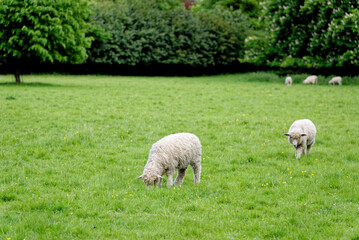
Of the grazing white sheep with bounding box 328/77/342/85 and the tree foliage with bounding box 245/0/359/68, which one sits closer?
the tree foliage with bounding box 245/0/359/68

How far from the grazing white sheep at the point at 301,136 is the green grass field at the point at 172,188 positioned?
0.30 metres

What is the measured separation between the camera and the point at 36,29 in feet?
90.8

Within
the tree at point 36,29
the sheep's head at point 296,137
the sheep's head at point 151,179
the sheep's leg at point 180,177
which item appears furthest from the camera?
the tree at point 36,29

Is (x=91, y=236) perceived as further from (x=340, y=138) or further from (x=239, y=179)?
(x=340, y=138)

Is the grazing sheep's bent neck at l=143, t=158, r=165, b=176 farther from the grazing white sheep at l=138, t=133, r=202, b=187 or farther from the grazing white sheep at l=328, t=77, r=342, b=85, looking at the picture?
the grazing white sheep at l=328, t=77, r=342, b=85

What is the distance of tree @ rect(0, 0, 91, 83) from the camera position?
1055 inches

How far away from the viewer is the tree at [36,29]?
26797mm

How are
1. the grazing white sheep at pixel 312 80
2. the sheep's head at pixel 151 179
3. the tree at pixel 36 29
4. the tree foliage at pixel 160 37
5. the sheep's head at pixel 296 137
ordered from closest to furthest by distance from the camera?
the sheep's head at pixel 151 179, the sheep's head at pixel 296 137, the tree at pixel 36 29, the grazing white sheep at pixel 312 80, the tree foliage at pixel 160 37

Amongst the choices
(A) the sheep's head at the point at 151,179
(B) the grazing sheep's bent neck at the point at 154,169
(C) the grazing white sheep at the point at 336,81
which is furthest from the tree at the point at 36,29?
(A) the sheep's head at the point at 151,179

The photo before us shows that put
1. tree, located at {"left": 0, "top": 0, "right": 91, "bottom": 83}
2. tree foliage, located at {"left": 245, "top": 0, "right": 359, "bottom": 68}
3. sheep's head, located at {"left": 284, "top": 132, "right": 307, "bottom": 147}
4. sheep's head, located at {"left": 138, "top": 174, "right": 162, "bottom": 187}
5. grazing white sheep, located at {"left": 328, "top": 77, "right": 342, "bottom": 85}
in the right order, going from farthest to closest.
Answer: grazing white sheep, located at {"left": 328, "top": 77, "right": 342, "bottom": 85}
tree foliage, located at {"left": 245, "top": 0, "right": 359, "bottom": 68}
tree, located at {"left": 0, "top": 0, "right": 91, "bottom": 83}
sheep's head, located at {"left": 284, "top": 132, "right": 307, "bottom": 147}
sheep's head, located at {"left": 138, "top": 174, "right": 162, "bottom": 187}

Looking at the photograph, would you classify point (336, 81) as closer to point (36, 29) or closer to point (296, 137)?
point (36, 29)

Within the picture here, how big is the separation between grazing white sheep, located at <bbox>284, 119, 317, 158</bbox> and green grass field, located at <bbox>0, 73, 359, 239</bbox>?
11.9 inches

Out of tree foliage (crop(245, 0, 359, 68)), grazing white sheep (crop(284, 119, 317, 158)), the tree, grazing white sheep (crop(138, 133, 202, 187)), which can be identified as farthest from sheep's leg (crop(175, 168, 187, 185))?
tree foliage (crop(245, 0, 359, 68))

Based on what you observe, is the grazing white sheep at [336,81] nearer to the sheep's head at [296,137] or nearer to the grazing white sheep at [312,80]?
the grazing white sheep at [312,80]
